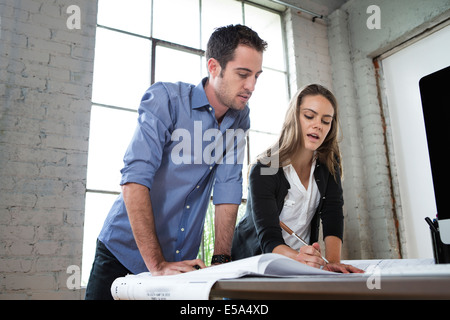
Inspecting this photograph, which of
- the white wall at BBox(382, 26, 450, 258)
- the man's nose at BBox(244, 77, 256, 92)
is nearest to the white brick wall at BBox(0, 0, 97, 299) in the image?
the man's nose at BBox(244, 77, 256, 92)

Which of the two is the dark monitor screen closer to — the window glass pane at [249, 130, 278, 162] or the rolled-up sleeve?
the rolled-up sleeve

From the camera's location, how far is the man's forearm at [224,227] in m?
1.20

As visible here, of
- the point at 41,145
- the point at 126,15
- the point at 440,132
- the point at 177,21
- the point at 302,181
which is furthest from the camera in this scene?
the point at 177,21

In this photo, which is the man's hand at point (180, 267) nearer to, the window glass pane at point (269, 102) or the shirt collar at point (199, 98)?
the shirt collar at point (199, 98)

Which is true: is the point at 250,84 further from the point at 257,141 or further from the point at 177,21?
the point at 177,21


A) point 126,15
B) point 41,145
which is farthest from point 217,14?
point 41,145

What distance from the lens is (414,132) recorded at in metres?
3.44

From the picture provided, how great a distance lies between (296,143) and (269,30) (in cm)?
274

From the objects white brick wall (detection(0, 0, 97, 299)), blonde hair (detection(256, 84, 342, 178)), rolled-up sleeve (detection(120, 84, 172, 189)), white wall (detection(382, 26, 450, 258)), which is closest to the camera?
rolled-up sleeve (detection(120, 84, 172, 189))

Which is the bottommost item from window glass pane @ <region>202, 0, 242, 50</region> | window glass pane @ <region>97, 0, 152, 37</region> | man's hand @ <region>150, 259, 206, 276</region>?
man's hand @ <region>150, 259, 206, 276</region>

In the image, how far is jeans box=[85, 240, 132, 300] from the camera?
117 cm

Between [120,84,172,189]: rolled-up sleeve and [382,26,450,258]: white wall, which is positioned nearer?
[120,84,172,189]: rolled-up sleeve

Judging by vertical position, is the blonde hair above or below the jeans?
above

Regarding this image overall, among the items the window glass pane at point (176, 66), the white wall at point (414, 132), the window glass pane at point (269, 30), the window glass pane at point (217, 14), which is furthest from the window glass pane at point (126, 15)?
the white wall at point (414, 132)
